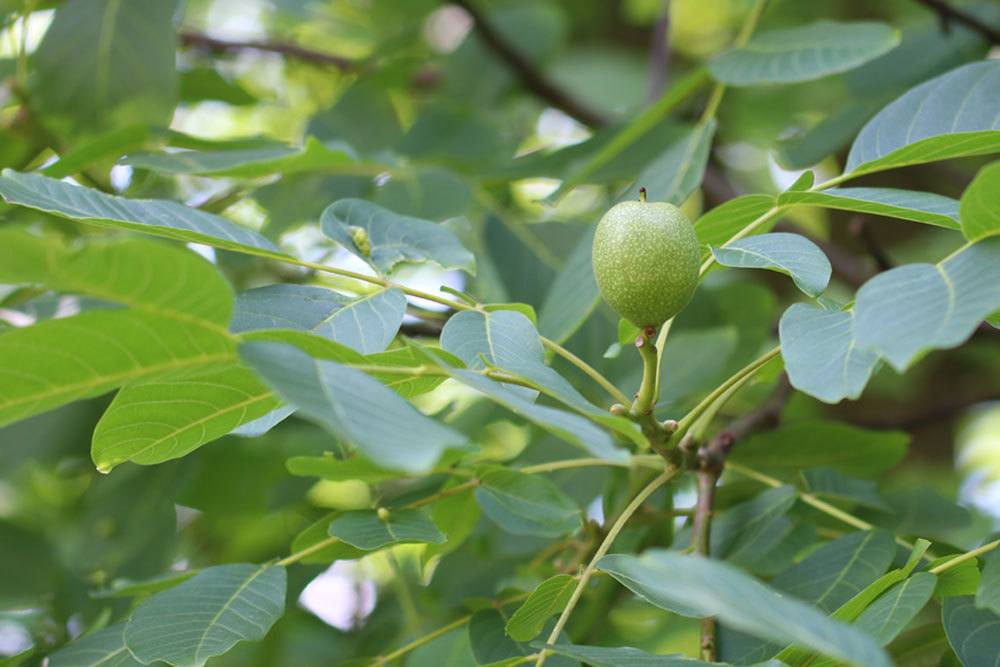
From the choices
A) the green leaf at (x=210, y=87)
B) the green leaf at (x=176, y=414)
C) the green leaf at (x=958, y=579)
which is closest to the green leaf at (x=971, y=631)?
the green leaf at (x=958, y=579)

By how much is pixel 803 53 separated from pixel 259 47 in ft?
3.00

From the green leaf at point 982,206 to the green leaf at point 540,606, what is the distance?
1.11 ft

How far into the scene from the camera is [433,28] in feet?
7.21

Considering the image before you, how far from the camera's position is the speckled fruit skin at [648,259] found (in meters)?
0.61

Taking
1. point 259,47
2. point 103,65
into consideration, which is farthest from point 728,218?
point 259,47

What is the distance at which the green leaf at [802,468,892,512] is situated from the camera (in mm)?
928

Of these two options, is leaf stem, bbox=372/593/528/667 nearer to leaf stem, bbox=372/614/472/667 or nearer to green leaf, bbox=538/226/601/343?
leaf stem, bbox=372/614/472/667

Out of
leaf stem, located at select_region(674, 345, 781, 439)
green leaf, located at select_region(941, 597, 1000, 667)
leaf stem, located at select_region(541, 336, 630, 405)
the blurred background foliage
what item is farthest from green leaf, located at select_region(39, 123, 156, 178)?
green leaf, located at select_region(941, 597, 1000, 667)

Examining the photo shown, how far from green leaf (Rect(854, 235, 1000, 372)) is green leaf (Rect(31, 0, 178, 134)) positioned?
0.96 meters

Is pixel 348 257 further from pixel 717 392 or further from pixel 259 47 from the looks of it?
pixel 717 392

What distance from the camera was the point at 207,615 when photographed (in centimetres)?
70

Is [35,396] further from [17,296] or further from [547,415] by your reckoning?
[17,296]

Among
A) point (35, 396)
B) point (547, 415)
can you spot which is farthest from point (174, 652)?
point (547, 415)

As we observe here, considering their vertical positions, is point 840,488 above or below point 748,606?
below
